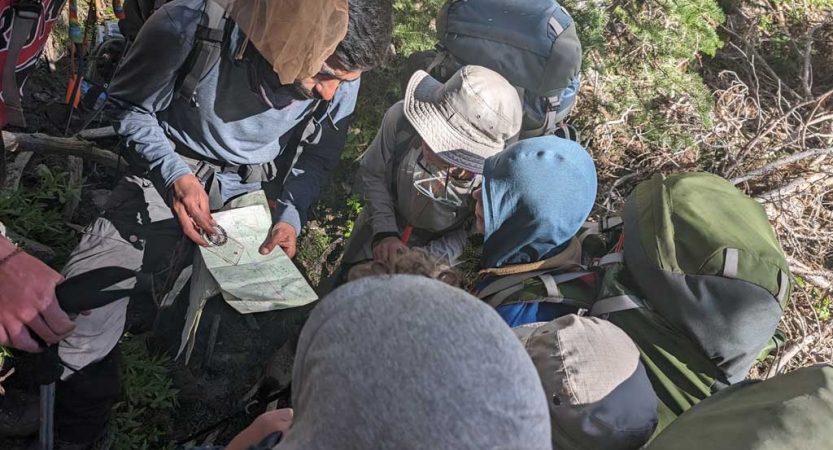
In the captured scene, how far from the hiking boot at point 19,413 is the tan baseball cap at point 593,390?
2511mm

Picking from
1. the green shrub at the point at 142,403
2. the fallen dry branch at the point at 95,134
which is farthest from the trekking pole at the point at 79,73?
the green shrub at the point at 142,403

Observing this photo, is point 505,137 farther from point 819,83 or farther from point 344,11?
point 819,83

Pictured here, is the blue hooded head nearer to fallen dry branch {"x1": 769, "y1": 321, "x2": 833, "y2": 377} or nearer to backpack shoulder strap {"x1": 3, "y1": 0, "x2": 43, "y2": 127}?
backpack shoulder strap {"x1": 3, "y1": 0, "x2": 43, "y2": 127}

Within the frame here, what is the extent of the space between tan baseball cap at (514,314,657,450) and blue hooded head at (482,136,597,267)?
63 cm

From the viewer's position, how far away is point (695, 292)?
1941 mm

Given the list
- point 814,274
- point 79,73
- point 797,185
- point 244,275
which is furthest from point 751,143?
point 79,73

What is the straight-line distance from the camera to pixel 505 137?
2818 millimetres

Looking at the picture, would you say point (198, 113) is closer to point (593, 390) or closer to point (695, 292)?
point (593, 390)

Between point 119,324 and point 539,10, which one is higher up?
point 539,10

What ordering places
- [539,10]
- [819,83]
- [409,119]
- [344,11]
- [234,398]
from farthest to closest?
[819,83]
[234,398]
[539,10]
[409,119]
[344,11]

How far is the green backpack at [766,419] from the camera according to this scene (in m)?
1.38

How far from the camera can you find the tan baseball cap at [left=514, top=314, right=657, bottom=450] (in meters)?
1.59

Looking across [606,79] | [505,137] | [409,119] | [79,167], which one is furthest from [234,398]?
[606,79]

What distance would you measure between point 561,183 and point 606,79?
9.37ft
